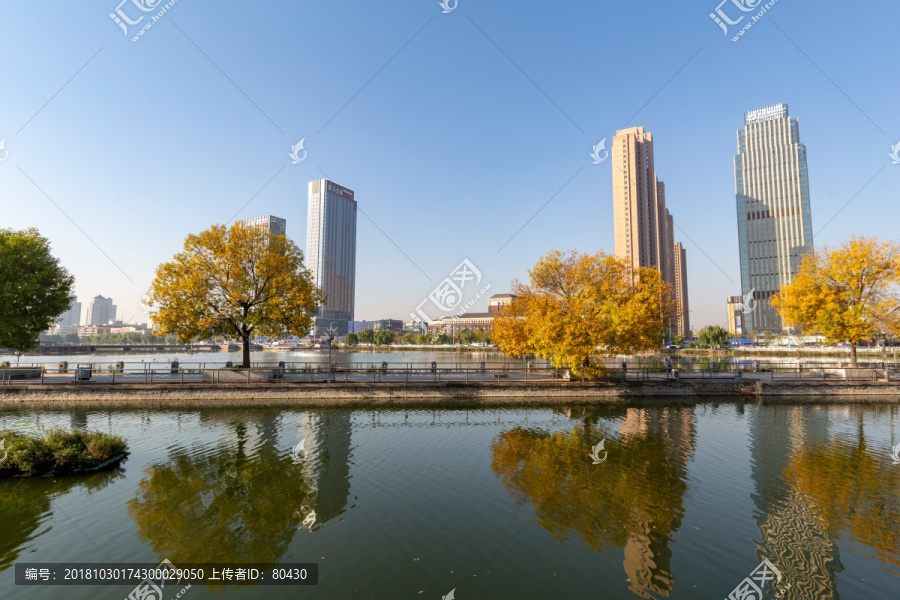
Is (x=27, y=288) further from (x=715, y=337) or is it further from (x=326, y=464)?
(x=715, y=337)

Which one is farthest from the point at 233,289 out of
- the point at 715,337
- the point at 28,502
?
the point at 715,337

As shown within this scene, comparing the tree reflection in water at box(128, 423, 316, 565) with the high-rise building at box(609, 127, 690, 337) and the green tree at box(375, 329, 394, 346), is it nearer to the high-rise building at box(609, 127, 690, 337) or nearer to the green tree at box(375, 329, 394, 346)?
the green tree at box(375, 329, 394, 346)

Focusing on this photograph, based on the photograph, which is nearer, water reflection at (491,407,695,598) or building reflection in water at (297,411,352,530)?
water reflection at (491,407,695,598)

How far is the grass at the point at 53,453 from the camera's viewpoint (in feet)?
49.8

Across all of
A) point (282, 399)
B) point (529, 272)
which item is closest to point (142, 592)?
point (282, 399)

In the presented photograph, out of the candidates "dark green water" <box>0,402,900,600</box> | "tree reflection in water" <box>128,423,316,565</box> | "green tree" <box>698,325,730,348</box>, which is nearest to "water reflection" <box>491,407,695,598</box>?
"dark green water" <box>0,402,900,600</box>

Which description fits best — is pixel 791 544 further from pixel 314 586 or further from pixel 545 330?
pixel 545 330

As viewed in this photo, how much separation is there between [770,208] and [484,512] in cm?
22088

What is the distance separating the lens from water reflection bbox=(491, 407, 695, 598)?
34.9ft

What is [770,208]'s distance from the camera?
175m

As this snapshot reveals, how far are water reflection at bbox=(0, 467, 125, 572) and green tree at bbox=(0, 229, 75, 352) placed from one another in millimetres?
27555

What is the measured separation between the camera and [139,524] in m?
11.8

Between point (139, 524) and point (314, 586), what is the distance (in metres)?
6.89

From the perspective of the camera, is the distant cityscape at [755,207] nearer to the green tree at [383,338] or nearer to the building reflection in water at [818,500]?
the green tree at [383,338]
